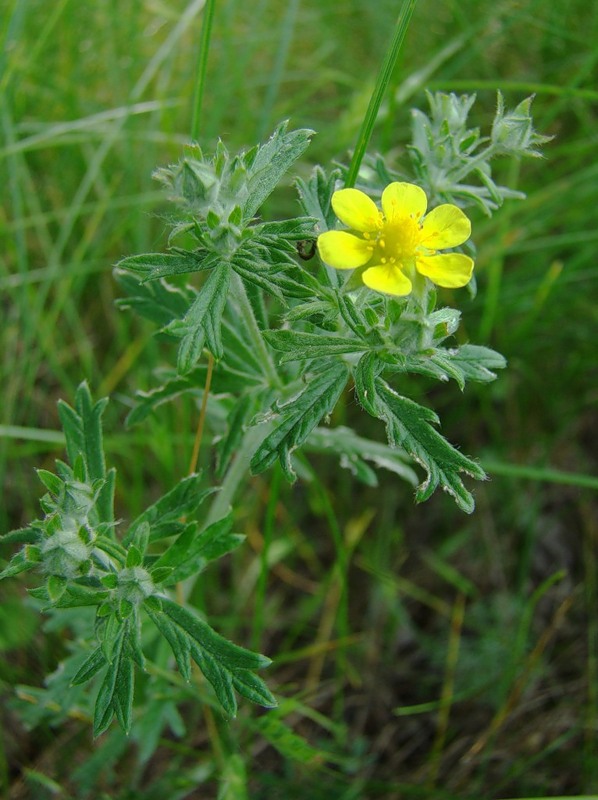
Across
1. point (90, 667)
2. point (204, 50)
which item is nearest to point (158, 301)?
point (204, 50)

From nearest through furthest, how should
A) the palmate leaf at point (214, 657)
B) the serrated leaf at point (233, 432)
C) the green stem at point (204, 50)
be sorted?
1. the palmate leaf at point (214, 657)
2. the green stem at point (204, 50)
3. the serrated leaf at point (233, 432)

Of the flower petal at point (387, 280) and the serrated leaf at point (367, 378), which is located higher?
the flower petal at point (387, 280)

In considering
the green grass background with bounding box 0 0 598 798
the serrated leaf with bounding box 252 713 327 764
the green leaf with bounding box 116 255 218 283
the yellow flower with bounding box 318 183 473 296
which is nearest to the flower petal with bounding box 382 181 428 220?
the yellow flower with bounding box 318 183 473 296

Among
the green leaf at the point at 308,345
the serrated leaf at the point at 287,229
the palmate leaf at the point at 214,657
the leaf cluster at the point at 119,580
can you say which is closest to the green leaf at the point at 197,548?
the leaf cluster at the point at 119,580

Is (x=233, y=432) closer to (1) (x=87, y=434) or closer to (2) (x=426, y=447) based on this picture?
(1) (x=87, y=434)

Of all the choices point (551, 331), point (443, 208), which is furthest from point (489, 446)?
point (443, 208)

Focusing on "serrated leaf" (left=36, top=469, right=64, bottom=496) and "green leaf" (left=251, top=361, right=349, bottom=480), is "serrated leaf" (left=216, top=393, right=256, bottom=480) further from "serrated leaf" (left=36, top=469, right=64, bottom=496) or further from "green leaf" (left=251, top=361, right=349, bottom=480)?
"serrated leaf" (left=36, top=469, right=64, bottom=496)

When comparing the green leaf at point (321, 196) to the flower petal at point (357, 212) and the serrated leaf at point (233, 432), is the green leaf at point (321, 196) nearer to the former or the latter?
the flower petal at point (357, 212)
